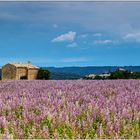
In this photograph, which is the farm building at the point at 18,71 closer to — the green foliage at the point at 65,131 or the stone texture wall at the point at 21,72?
the stone texture wall at the point at 21,72

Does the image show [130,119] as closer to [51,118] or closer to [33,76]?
[51,118]

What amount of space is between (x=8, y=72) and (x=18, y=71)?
3.41 ft

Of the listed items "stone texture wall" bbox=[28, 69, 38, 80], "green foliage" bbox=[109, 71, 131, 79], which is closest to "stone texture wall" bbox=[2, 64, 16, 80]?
"stone texture wall" bbox=[28, 69, 38, 80]

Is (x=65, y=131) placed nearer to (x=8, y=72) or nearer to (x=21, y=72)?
(x=21, y=72)

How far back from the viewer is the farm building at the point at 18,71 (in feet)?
143

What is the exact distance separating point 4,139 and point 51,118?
3.55 ft

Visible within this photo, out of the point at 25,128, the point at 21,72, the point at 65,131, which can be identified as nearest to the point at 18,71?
the point at 21,72

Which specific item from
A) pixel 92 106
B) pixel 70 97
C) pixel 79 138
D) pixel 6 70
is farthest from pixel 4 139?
pixel 6 70

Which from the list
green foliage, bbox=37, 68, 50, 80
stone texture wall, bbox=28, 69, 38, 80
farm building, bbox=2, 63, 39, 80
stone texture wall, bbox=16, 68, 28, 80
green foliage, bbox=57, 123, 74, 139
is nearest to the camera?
green foliage, bbox=57, 123, 74, 139

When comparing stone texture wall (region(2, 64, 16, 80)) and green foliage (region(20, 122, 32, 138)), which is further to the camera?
stone texture wall (region(2, 64, 16, 80))

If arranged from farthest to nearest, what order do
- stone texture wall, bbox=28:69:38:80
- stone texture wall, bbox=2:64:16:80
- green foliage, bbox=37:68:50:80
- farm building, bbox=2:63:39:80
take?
stone texture wall, bbox=2:64:16:80 → farm building, bbox=2:63:39:80 → stone texture wall, bbox=28:69:38:80 → green foliage, bbox=37:68:50:80

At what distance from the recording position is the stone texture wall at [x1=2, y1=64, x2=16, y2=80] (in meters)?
43.8

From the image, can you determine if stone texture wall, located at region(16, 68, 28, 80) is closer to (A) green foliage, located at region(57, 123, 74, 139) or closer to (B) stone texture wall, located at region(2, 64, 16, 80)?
(B) stone texture wall, located at region(2, 64, 16, 80)

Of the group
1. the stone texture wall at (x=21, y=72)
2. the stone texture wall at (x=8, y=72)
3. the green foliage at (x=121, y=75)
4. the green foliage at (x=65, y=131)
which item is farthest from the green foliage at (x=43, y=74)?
the green foliage at (x=65, y=131)
